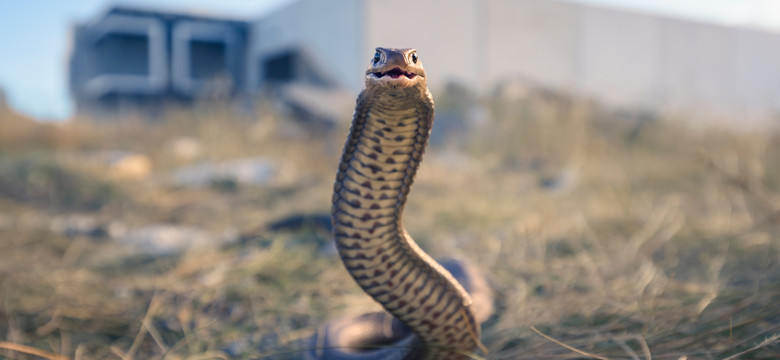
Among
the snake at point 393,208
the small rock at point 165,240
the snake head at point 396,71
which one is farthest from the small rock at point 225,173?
the snake head at point 396,71

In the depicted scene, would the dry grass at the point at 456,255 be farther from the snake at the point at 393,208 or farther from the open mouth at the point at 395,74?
the open mouth at the point at 395,74

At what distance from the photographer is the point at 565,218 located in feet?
15.0

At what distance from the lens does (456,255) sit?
324 centimetres

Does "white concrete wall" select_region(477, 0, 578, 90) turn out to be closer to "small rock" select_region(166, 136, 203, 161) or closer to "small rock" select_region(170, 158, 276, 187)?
"small rock" select_region(166, 136, 203, 161)

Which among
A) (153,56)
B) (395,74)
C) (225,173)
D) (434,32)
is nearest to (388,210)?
(395,74)

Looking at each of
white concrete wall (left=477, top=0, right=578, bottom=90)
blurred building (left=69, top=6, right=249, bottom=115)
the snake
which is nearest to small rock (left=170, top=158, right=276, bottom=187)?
the snake

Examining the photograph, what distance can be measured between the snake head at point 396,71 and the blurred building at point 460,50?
11.2m

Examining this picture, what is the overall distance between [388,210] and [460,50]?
16513mm

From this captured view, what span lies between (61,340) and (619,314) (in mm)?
2003

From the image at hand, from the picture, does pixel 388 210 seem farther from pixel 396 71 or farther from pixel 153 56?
pixel 153 56

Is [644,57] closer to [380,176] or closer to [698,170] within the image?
[698,170]

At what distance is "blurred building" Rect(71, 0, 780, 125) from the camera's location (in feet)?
52.6

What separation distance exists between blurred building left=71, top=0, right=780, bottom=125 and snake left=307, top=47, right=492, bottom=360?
11024mm

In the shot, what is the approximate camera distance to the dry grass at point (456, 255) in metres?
1.84
